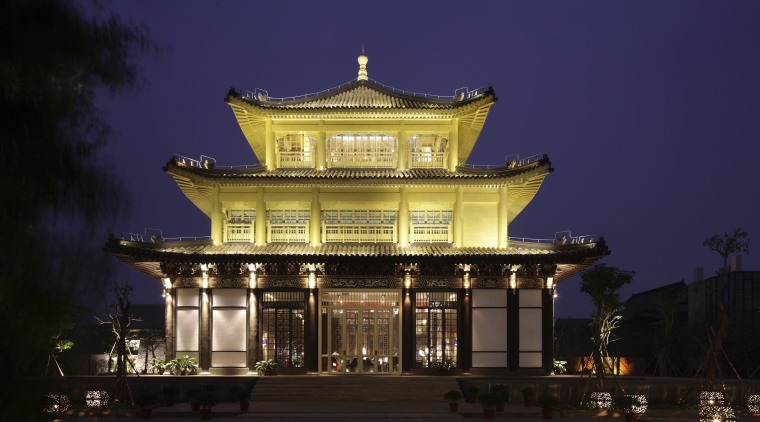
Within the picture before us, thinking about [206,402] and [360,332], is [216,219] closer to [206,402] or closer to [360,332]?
[360,332]

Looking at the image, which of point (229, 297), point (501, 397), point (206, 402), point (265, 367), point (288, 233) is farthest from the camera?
point (288, 233)

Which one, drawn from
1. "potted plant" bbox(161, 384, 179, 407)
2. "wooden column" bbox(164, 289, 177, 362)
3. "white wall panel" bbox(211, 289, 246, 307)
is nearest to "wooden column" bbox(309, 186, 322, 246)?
"white wall panel" bbox(211, 289, 246, 307)

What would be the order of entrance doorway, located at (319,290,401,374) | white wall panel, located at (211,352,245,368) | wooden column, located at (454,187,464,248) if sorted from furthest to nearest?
wooden column, located at (454,187,464,248), entrance doorway, located at (319,290,401,374), white wall panel, located at (211,352,245,368)

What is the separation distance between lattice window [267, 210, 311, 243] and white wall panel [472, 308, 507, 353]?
7607 mm

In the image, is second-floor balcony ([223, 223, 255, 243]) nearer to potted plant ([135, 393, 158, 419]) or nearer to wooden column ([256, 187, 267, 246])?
wooden column ([256, 187, 267, 246])

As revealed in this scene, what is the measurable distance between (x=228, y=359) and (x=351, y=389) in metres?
5.56

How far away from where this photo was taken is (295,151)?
106 feet

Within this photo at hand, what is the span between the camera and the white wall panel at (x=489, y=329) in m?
28.6

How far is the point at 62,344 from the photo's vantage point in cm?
2822

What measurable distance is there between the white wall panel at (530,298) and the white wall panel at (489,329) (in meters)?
0.81

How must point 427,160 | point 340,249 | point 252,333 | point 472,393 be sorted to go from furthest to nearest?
point 427,160 < point 340,249 < point 252,333 < point 472,393

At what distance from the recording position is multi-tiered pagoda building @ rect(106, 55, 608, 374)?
28.6 meters

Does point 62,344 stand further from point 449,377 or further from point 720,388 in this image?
point 720,388

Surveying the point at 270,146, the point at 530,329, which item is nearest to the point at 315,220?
the point at 270,146
